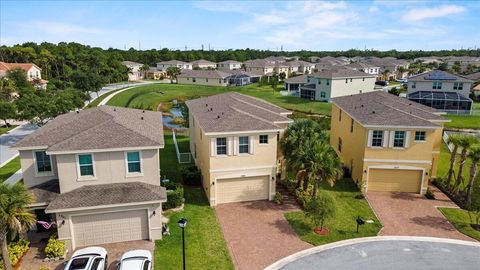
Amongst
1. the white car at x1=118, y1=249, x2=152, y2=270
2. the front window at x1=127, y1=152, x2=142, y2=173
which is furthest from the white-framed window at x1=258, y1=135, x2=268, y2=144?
the white car at x1=118, y1=249, x2=152, y2=270

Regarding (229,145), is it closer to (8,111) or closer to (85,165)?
(85,165)

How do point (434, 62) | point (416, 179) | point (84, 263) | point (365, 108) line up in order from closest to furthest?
point (84, 263) → point (416, 179) → point (365, 108) → point (434, 62)

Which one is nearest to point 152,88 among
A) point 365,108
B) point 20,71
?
point 20,71

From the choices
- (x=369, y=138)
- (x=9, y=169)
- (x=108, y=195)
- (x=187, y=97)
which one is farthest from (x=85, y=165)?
(x=187, y=97)

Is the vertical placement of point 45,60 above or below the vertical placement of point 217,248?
above

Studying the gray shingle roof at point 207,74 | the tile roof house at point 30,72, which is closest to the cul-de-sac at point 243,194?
the tile roof house at point 30,72

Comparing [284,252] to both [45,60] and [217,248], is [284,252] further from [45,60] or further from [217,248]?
[45,60]
